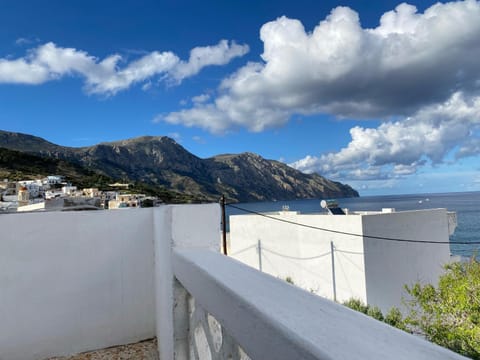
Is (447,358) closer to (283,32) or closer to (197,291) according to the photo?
(197,291)

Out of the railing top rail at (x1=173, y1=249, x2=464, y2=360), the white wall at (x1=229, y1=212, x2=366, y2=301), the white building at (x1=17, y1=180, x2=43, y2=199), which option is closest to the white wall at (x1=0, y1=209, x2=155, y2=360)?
the railing top rail at (x1=173, y1=249, x2=464, y2=360)

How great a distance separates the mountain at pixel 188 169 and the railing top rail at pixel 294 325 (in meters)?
56.8

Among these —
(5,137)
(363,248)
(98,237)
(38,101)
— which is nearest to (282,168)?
(5,137)

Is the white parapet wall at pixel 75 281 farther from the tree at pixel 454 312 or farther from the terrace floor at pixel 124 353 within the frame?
the tree at pixel 454 312

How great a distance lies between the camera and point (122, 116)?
24.4 m

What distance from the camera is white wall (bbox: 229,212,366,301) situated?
10.5 metres

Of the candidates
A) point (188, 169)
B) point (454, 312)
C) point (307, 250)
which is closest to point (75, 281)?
point (454, 312)

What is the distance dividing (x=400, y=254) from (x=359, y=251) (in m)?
1.95

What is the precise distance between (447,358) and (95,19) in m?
13.0

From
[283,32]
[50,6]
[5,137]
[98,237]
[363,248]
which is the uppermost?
[5,137]

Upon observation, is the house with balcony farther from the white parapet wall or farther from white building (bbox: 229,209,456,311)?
white building (bbox: 229,209,456,311)

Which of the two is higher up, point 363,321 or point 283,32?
point 283,32

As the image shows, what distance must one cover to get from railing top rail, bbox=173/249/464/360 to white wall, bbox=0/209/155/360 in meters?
2.45

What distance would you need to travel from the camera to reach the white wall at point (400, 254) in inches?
408
